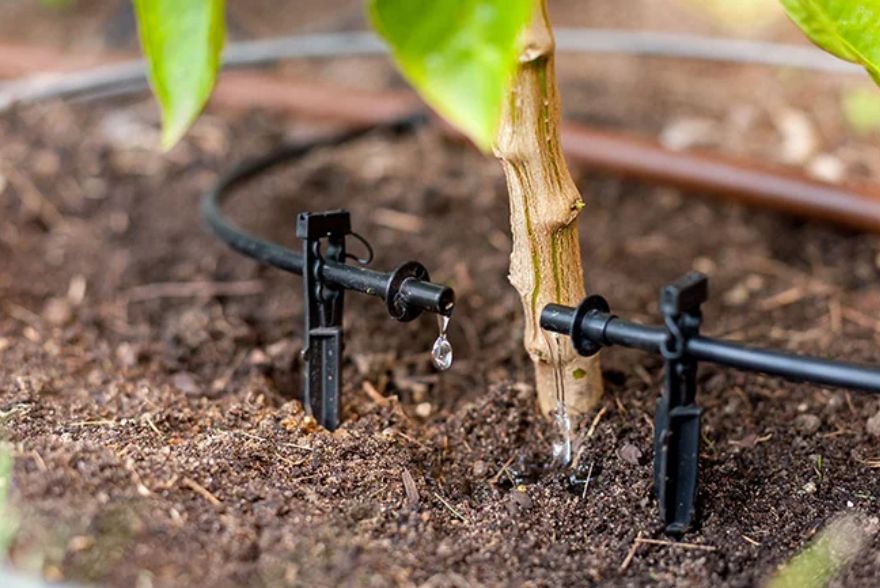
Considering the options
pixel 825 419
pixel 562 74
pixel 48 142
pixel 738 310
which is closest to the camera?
pixel 825 419

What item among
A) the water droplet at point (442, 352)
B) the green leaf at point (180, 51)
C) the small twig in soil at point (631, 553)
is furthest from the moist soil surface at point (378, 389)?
the green leaf at point (180, 51)

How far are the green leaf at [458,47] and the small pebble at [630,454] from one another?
576 millimetres

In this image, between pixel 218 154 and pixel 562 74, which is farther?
pixel 562 74

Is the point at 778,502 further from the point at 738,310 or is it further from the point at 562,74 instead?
the point at 562,74

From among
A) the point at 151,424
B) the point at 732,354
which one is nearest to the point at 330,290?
the point at 151,424

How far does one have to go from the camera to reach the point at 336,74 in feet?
9.63

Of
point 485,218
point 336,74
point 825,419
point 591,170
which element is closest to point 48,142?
point 336,74

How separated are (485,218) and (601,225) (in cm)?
22

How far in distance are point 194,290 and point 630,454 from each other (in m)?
0.89

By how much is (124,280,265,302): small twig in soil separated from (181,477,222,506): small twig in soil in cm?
75

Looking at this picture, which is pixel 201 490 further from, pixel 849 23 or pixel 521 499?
pixel 849 23

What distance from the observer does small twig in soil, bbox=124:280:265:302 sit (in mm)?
1814

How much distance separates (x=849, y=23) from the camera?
1.00 meters

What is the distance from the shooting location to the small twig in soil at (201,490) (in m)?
1.07
